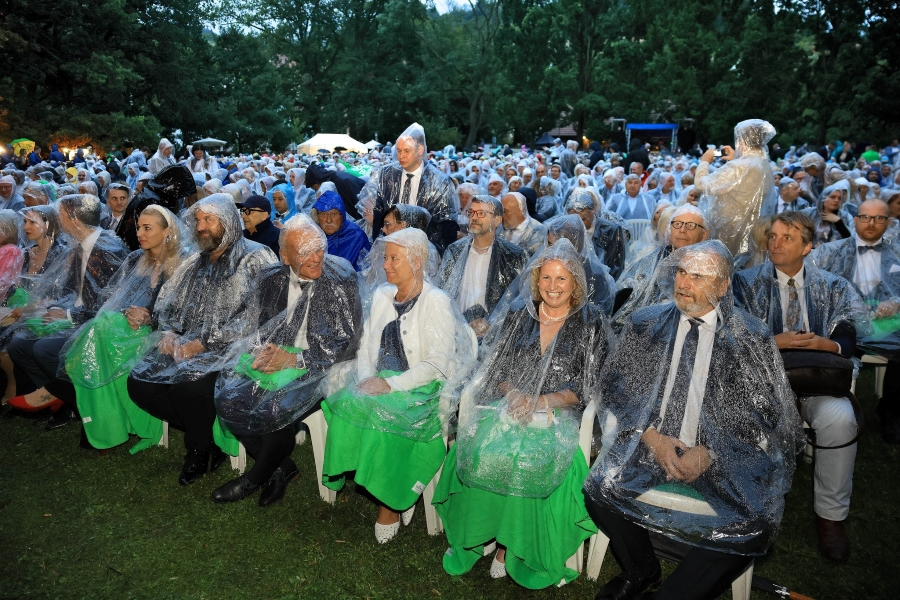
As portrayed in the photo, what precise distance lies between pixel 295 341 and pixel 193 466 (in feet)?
3.23

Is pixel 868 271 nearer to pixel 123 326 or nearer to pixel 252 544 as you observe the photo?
pixel 252 544

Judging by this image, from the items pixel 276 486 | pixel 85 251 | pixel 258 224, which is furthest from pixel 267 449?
pixel 258 224

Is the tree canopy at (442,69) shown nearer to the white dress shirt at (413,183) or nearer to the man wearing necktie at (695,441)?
the white dress shirt at (413,183)

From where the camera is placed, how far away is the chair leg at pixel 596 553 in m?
2.85

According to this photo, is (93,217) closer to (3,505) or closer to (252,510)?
(3,505)

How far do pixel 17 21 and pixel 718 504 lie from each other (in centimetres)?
2919

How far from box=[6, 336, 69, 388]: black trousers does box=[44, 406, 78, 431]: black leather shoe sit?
0.74 ft

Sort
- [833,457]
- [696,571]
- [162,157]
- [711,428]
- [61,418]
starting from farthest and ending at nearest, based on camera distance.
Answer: [162,157], [61,418], [833,457], [711,428], [696,571]

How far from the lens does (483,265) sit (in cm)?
448

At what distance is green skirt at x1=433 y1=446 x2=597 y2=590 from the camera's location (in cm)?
271

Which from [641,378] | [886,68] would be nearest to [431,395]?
[641,378]

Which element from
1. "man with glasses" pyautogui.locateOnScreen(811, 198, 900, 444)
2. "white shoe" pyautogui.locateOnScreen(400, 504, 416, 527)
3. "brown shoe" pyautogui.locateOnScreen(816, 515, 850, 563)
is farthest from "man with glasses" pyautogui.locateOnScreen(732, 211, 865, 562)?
"white shoe" pyautogui.locateOnScreen(400, 504, 416, 527)

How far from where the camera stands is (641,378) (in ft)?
8.85

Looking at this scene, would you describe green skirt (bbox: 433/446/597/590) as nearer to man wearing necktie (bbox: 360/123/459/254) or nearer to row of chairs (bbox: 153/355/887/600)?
row of chairs (bbox: 153/355/887/600)
